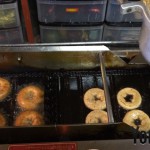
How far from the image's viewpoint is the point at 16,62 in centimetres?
192

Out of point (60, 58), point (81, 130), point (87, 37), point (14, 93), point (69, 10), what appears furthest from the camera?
point (87, 37)

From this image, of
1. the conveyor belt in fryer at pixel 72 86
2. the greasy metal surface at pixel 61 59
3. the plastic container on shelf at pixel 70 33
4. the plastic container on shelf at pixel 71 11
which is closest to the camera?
the greasy metal surface at pixel 61 59

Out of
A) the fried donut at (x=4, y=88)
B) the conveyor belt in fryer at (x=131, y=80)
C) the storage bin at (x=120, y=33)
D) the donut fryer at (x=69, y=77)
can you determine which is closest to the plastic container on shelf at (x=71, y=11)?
the storage bin at (x=120, y=33)

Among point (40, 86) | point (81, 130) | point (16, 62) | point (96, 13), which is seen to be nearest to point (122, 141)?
point (81, 130)

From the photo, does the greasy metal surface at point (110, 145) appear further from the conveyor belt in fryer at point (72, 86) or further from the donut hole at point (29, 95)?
the donut hole at point (29, 95)

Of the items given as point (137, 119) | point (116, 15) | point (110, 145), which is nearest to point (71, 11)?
point (116, 15)

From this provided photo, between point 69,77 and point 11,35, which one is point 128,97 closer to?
point 69,77

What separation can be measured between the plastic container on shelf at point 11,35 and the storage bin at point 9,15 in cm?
6

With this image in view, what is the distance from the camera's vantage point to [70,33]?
257 centimetres

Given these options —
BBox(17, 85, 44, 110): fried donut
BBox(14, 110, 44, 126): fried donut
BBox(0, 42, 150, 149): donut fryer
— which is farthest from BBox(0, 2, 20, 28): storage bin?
BBox(14, 110, 44, 126): fried donut

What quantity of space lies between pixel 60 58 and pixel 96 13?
0.74 m

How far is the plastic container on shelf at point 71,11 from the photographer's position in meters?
2.29

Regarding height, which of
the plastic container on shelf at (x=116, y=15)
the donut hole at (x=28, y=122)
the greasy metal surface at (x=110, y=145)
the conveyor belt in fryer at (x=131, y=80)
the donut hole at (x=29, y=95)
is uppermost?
the plastic container on shelf at (x=116, y=15)

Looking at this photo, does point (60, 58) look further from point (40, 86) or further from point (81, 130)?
point (81, 130)
